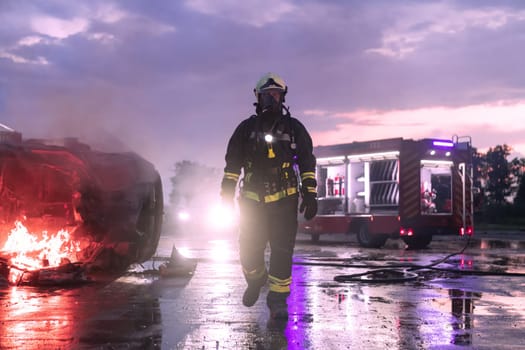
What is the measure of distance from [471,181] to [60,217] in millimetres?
12796

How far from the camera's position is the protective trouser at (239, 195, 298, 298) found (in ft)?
20.0

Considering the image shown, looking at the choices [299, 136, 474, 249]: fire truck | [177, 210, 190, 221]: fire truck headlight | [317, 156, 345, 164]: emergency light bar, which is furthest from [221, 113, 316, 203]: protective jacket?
[177, 210, 190, 221]: fire truck headlight

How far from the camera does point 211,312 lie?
6.22 m

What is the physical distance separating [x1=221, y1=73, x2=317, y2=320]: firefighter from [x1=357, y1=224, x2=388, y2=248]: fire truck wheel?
1338 cm

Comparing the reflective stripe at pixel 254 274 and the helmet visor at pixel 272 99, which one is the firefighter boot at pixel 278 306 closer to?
the reflective stripe at pixel 254 274

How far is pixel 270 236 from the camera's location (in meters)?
6.17

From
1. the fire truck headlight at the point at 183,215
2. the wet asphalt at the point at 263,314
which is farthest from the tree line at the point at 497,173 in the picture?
the wet asphalt at the point at 263,314

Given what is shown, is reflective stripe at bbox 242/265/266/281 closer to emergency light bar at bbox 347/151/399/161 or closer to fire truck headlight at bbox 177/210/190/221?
emergency light bar at bbox 347/151/399/161

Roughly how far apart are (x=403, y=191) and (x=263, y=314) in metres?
13.3

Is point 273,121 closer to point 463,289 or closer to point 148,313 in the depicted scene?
point 148,313

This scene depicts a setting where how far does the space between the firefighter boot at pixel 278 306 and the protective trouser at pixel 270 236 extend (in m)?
0.07

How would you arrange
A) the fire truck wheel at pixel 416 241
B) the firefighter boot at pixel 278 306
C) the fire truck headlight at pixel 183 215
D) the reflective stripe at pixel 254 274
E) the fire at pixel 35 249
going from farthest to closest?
the fire truck headlight at pixel 183 215
the fire truck wheel at pixel 416 241
the fire at pixel 35 249
the reflective stripe at pixel 254 274
the firefighter boot at pixel 278 306

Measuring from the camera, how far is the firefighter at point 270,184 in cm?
612

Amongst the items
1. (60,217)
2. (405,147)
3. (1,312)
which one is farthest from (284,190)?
(405,147)
